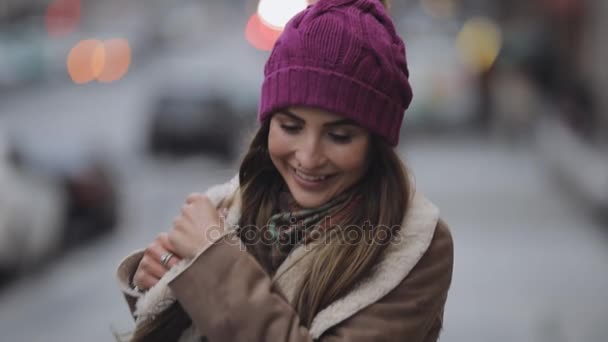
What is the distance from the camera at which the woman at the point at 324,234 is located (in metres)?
1.82

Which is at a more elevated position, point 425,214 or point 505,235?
point 425,214

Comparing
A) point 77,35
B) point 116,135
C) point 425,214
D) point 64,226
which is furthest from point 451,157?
point 77,35

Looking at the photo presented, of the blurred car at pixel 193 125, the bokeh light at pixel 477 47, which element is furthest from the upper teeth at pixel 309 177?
the bokeh light at pixel 477 47

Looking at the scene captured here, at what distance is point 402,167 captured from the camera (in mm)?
1985

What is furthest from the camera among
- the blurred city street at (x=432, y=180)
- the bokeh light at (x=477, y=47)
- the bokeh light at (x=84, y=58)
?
the bokeh light at (x=84, y=58)

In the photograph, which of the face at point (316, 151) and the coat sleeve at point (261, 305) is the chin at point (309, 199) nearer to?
the face at point (316, 151)

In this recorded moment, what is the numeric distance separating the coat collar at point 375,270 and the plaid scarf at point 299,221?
0.14 ft

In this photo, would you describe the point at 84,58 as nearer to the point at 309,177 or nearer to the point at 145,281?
the point at 145,281

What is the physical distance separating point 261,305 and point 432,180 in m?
12.3

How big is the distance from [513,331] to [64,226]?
5236 mm

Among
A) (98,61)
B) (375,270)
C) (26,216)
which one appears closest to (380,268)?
(375,270)

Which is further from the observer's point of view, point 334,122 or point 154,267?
point 154,267

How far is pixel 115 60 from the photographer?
2717 cm

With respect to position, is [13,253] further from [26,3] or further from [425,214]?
[26,3]
